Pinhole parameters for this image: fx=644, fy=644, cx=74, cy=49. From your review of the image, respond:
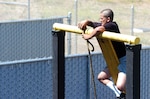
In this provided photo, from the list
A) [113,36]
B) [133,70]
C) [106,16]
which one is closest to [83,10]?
[106,16]

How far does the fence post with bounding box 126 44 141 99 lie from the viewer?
576 cm

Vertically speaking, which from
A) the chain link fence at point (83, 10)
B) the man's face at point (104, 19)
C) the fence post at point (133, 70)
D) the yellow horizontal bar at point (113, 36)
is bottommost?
the fence post at point (133, 70)

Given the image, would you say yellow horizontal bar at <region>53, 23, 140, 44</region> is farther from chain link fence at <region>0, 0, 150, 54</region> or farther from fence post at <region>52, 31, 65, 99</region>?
chain link fence at <region>0, 0, 150, 54</region>

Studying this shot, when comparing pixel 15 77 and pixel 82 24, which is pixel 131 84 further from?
pixel 15 77

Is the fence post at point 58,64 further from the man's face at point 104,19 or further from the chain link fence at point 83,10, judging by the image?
the chain link fence at point 83,10

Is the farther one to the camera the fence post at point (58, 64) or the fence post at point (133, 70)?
the fence post at point (58, 64)

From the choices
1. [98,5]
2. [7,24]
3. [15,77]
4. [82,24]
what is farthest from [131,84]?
[98,5]

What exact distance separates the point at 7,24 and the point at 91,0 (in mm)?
14013

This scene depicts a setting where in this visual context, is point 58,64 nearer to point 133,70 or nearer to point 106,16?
point 106,16

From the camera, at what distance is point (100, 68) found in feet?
30.7

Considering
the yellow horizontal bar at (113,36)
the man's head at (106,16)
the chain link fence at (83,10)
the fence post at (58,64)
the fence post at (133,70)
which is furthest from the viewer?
the chain link fence at (83,10)

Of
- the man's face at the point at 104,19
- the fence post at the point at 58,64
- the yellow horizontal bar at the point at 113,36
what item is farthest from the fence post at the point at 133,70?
the man's face at the point at 104,19

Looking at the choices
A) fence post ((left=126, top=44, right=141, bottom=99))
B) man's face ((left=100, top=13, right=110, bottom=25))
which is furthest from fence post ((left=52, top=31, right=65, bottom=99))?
fence post ((left=126, top=44, right=141, bottom=99))

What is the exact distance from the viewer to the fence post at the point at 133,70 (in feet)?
18.9
